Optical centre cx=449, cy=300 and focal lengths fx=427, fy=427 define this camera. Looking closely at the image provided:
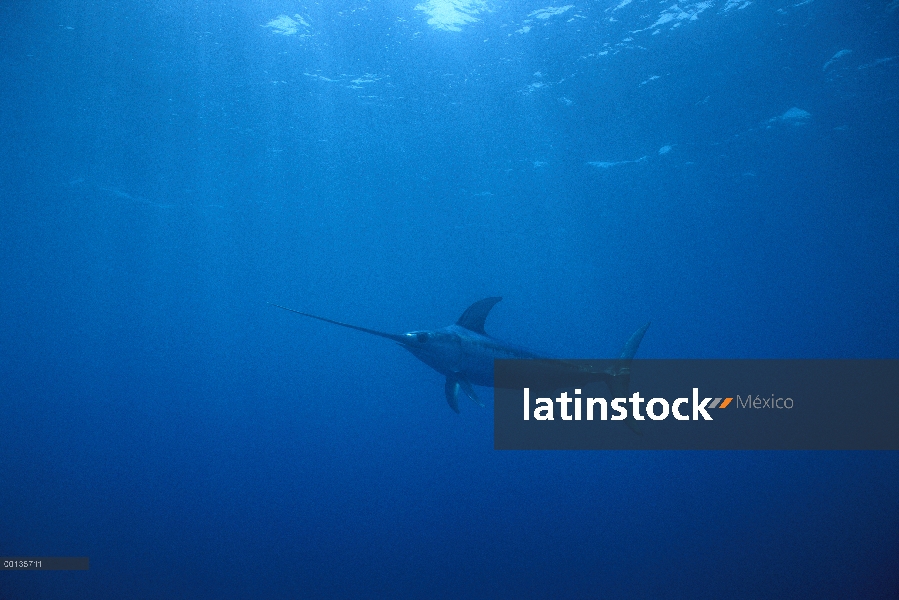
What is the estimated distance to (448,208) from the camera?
27.5m

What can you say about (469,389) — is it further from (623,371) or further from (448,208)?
(448,208)

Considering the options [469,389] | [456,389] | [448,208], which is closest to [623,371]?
[469,389]

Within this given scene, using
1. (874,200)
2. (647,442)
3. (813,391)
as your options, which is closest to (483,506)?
(647,442)

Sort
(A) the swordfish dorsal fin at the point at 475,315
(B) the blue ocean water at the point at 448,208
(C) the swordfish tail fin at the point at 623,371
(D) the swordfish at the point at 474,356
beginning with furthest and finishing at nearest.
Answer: (B) the blue ocean water at the point at 448,208 → (C) the swordfish tail fin at the point at 623,371 → (A) the swordfish dorsal fin at the point at 475,315 → (D) the swordfish at the point at 474,356

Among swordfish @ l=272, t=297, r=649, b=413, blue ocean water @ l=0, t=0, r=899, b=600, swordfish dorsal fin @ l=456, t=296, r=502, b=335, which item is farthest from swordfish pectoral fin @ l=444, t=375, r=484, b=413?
blue ocean water @ l=0, t=0, r=899, b=600

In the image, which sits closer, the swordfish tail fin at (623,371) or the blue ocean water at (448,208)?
the swordfish tail fin at (623,371)

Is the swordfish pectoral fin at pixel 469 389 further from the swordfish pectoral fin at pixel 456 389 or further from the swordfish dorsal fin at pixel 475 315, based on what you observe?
the swordfish dorsal fin at pixel 475 315

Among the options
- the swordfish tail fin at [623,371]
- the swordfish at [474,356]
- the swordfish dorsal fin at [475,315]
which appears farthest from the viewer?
the swordfish tail fin at [623,371]

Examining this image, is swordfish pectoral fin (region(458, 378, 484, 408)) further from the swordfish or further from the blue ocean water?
the blue ocean water

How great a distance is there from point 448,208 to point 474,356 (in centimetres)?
2322

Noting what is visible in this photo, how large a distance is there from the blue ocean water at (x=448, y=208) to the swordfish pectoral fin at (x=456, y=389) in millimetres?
11390

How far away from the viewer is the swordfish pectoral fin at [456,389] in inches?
215

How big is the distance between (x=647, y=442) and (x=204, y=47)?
96.7ft

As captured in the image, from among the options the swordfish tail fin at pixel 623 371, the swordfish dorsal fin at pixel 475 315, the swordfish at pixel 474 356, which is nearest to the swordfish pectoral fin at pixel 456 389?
the swordfish at pixel 474 356
